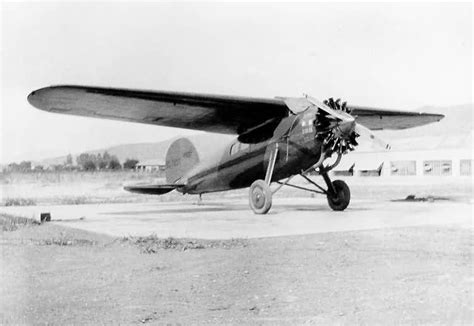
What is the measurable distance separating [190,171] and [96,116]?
407 centimetres

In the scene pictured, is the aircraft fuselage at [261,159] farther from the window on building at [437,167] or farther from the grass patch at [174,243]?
the window on building at [437,167]

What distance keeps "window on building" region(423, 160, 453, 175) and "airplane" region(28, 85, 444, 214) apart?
34.2 metres

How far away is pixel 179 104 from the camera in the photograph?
12.6 meters

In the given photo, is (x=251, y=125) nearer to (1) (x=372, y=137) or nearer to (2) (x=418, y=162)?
(1) (x=372, y=137)

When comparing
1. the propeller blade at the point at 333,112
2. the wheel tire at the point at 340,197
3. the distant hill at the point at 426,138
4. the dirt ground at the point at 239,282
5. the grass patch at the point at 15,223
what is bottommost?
the grass patch at the point at 15,223

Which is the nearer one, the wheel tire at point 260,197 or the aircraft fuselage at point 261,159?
the aircraft fuselage at point 261,159

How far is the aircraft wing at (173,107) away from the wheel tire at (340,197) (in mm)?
2361

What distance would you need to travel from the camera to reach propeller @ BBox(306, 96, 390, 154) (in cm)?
1114

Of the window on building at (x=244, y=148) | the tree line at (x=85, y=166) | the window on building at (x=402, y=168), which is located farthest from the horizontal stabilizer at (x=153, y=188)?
the tree line at (x=85, y=166)

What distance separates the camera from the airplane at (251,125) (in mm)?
11305

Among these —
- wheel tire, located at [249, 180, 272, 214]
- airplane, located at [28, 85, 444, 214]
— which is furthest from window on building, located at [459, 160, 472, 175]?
wheel tire, located at [249, 180, 272, 214]

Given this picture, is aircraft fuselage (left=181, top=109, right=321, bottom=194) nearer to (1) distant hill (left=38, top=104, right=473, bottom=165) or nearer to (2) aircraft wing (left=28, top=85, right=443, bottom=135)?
(2) aircraft wing (left=28, top=85, right=443, bottom=135)

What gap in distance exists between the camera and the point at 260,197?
1238 centimetres

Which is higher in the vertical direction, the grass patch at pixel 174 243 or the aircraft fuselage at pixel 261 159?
the aircraft fuselage at pixel 261 159
